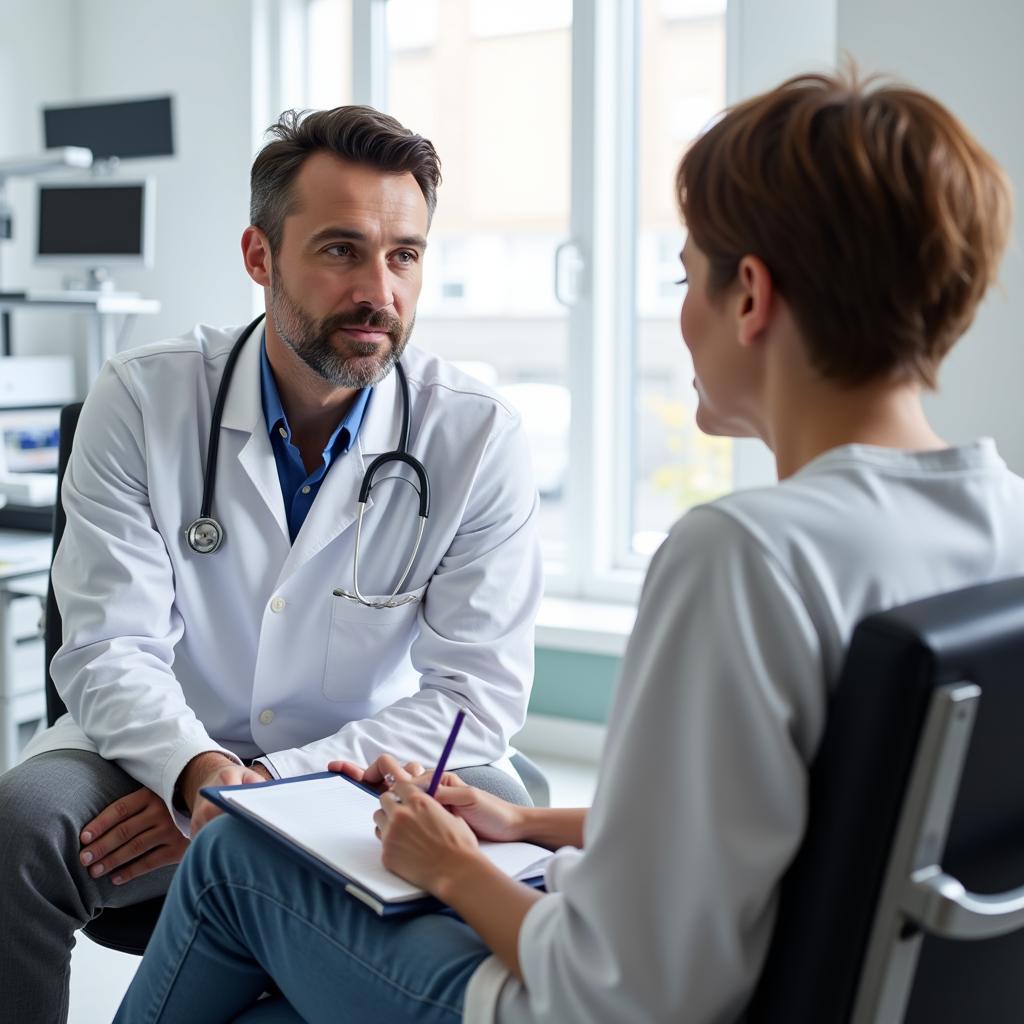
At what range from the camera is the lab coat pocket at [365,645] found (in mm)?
1497

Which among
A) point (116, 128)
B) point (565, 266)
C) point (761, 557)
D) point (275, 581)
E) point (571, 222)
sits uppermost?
point (116, 128)

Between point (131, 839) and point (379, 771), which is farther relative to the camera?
point (131, 839)

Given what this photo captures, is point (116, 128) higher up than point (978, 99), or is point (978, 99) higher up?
point (116, 128)

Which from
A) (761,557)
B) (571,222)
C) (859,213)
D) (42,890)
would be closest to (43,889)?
(42,890)

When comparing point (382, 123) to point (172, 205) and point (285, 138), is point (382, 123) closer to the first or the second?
point (285, 138)

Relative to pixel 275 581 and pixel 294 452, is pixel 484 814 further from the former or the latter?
pixel 294 452

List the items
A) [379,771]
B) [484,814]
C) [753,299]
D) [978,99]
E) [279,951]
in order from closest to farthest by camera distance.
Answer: [753,299], [279,951], [484,814], [379,771], [978,99]

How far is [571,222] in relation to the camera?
2980 millimetres

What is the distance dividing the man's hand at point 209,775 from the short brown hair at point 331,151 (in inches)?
27.7

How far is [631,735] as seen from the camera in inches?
27.9

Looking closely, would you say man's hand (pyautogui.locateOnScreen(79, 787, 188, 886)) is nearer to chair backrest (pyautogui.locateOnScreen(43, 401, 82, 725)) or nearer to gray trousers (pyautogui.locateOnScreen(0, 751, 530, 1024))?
gray trousers (pyautogui.locateOnScreen(0, 751, 530, 1024))

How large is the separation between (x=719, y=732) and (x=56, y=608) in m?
1.11

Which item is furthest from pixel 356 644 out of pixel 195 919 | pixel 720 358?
pixel 720 358

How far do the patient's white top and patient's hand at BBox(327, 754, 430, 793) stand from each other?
45cm
